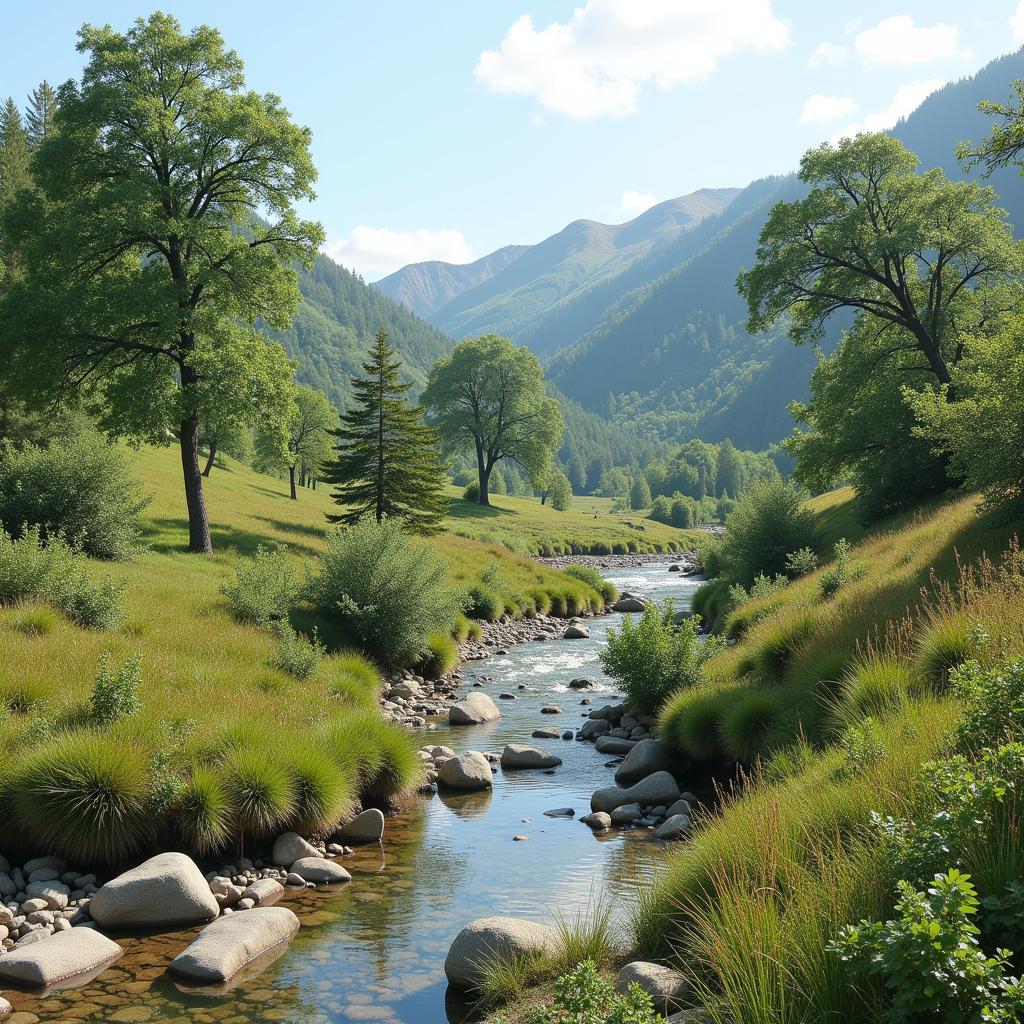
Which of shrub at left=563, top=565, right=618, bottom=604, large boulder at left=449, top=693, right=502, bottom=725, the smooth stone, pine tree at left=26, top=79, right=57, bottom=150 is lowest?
shrub at left=563, top=565, right=618, bottom=604

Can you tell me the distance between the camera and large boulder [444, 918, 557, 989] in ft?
26.3

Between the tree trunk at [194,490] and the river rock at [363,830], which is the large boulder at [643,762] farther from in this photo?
the tree trunk at [194,490]

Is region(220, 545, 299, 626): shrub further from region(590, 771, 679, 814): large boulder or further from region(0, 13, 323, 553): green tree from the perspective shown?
region(590, 771, 679, 814): large boulder

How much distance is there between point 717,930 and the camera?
21.2 ft

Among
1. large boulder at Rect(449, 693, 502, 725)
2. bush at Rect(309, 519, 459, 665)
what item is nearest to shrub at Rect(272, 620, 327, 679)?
large boulder at Rect(449, 693, 502, 725)

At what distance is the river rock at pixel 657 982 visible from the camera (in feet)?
21.2

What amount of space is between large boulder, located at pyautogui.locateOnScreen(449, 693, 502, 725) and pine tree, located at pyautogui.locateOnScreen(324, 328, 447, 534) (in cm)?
1796

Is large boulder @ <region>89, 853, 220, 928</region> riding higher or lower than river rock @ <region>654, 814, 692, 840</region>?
higher

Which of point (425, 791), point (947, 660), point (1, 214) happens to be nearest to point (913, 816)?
point (947, 660)

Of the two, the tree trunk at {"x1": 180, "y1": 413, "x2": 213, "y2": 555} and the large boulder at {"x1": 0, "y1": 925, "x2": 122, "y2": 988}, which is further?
the tree trunk at {"x1": 180, "y1": 413, "x2": 213, "y2": 555}

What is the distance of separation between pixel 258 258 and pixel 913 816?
2695 centimetres

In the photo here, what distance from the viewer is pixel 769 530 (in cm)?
3253

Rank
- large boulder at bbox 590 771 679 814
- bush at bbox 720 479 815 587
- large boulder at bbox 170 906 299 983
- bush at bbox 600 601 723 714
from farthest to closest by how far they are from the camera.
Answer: bush at bbox 720 479 815 587 < bush at bbox 600 601 723 714 < large boulder at bbox 590 771 679 814 < large boulder at bbox 170 906 299 983

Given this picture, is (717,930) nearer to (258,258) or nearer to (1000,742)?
(1000,742)
